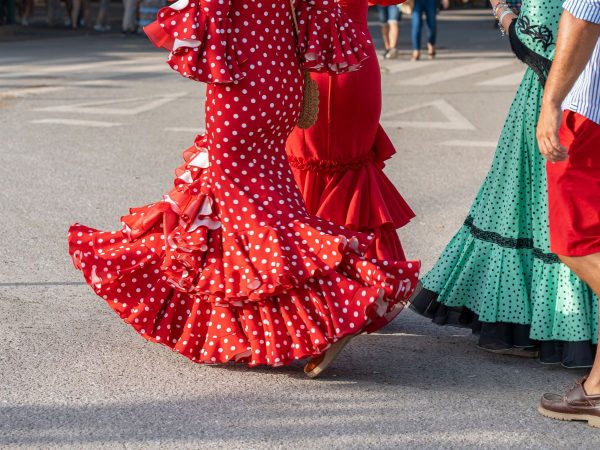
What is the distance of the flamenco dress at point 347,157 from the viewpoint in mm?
4883

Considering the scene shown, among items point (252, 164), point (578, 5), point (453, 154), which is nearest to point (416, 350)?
point (252, 164)

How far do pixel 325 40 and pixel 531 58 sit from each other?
31.4 inches

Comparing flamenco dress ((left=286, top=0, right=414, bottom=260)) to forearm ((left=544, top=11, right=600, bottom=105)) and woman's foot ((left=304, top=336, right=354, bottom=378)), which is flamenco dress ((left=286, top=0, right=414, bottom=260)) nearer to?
woman's foot ((left=304, top=336, right=354, bottom=378))

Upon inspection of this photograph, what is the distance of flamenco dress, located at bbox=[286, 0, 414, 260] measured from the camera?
4.88m

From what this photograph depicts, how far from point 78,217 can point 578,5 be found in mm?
4268

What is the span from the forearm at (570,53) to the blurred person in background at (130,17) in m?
20.5

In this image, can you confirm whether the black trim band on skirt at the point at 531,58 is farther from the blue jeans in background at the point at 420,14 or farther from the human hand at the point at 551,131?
the blue jeans in background at the point at 420,14

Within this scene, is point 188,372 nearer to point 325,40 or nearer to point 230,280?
point 230,280

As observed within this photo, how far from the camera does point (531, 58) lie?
4395mm

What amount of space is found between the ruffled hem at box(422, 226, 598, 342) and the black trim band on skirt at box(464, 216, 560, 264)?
0.01 m

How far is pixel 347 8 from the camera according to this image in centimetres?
480

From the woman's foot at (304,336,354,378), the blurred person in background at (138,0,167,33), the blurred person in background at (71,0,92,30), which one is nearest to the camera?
the woman's foot at (304,336,354,378)

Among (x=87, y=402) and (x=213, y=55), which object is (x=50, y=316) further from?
(x=213, y=55)

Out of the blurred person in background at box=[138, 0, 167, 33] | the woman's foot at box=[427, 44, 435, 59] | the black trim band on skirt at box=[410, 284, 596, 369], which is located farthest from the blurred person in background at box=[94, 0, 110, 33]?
the black trim band on skirt at box=[410, 284, 596, 369]
